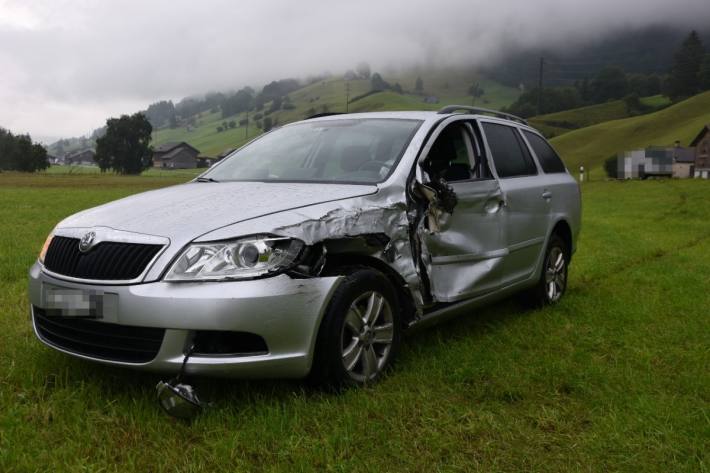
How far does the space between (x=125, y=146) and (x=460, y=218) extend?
9132cm

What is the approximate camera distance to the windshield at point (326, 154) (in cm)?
428

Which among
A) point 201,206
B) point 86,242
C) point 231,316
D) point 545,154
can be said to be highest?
point 545,154

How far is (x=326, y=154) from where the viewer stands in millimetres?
4559

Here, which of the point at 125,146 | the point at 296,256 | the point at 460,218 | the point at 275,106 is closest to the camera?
the point at 296,256

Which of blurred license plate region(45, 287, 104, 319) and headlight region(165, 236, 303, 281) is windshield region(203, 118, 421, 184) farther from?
blurred license plate region(45, 287, 104, 319)

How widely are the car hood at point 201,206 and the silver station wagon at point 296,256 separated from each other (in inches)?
0.5

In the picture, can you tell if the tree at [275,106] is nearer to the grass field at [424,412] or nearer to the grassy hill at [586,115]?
the grassy hill at [586,115]

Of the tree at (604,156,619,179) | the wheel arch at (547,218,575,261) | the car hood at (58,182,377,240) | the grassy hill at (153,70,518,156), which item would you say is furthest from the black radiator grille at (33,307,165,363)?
the grassy hill at (153,70,518,156)

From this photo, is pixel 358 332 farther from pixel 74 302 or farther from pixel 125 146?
pixel 125 146

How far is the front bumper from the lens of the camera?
303 centimetres

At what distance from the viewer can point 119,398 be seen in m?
3.41

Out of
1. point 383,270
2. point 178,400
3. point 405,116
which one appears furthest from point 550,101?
point 178,400

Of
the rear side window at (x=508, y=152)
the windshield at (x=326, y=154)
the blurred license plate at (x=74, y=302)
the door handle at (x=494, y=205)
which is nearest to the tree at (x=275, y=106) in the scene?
the rear side window at (x=508, y=152)

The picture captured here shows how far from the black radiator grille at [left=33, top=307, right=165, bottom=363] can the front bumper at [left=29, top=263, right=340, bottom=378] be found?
0.04 meters
